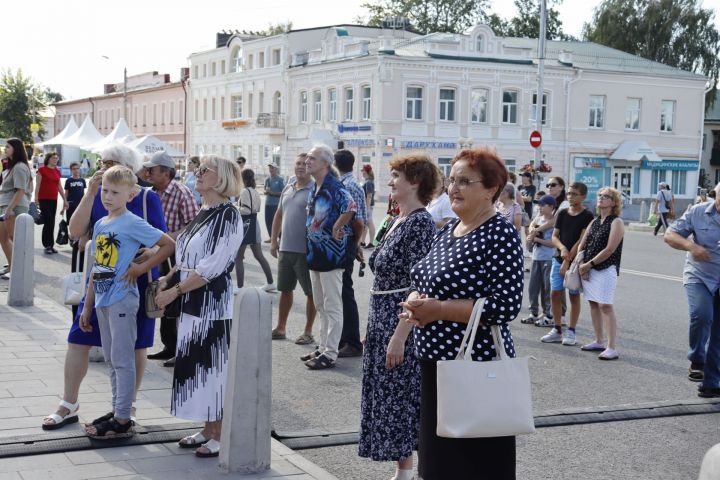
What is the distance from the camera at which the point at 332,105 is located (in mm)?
53344

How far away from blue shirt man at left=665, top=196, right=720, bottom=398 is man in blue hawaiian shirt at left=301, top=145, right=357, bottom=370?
2.80 meters

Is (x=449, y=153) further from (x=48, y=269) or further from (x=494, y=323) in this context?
(x=494, y=323)

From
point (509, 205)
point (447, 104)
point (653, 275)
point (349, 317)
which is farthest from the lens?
point (447, 104)

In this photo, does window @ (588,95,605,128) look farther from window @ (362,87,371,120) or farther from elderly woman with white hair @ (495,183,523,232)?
elderly woman with white hair @ (495,183,523,232)

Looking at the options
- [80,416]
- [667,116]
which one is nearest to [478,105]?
[667,116]

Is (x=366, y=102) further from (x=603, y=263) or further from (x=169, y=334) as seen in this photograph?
(x=169, y=334)

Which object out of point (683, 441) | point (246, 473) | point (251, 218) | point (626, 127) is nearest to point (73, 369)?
point (246, 473)

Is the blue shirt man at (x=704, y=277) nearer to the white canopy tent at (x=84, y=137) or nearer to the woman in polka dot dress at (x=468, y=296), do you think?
the woman in polka dot dress at (x=468, y=296)

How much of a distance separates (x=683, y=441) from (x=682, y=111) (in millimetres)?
52416

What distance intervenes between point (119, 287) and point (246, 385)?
1110mm

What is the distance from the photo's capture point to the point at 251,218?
13820mm

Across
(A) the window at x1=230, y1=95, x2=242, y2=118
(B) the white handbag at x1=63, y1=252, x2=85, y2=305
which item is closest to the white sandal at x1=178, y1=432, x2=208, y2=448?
(B) the white handbag at x1=63, y1=252, x2=85, y2=305

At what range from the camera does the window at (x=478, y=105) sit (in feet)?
166

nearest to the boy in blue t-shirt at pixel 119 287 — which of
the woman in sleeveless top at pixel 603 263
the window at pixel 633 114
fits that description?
the woman in sleeveless top at pixel 603 263
